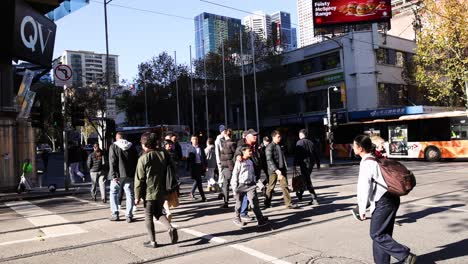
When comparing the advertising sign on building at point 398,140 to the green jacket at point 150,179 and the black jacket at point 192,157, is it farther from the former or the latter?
the green jacket at point 150,179

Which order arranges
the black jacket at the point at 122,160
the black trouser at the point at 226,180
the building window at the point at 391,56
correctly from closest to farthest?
the black jacket at the point at 122,160 → the black trouser at the point at 226,180 → the building window at the point at 391,56

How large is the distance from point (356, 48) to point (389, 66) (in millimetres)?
3865

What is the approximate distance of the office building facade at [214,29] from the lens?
4531 centimetres

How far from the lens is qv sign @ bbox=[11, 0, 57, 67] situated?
1773cm

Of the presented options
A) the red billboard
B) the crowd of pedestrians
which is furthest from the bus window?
the red billboard

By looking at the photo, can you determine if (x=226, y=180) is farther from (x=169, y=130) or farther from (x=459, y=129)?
(x=169, y=130)

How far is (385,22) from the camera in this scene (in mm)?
39688

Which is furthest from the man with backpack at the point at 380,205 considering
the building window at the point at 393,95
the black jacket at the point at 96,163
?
the building window at the point at 393,95

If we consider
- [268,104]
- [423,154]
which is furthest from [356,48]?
[423,154]

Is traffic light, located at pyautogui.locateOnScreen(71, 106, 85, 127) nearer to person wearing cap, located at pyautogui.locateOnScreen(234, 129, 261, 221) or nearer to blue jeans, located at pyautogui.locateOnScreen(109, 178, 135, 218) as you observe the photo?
blue jeans, located at pyautogui.locateOnScreen(109, 178, 135, 218)

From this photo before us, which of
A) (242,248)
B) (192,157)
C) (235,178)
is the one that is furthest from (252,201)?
(192,157)

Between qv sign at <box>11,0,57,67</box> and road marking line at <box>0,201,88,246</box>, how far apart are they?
298 inches

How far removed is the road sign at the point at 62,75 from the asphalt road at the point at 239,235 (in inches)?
221

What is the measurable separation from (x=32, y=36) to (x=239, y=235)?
15.8 m
